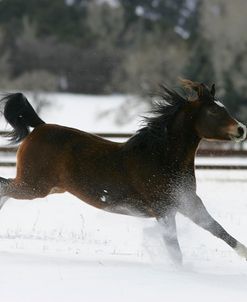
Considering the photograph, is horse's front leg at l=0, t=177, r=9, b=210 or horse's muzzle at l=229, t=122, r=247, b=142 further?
horse's front leg at l=0, t=177, r=9, b=210

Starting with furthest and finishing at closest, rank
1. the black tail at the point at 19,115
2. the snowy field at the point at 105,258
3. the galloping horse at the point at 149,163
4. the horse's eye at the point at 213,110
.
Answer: the black tail at the point at 19,115 < the horse's eye at the point at 213,110 < the galloping horse at the point at 149,163 < the snowy field at the point at 105,258

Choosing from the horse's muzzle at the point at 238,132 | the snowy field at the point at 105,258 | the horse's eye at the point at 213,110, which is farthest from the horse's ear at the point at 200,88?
the snowy field at the point at 105,258

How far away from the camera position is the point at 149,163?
6340mm

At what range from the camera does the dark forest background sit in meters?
44.8

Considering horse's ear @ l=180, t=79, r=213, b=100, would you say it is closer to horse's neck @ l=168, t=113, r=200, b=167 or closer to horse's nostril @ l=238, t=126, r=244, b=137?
horse's neck @ l=168, t=113, r=200, b=167

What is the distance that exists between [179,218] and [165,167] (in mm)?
1680

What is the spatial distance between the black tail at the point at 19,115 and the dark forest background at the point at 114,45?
94.2 ft

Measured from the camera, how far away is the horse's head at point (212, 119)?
6312 mm

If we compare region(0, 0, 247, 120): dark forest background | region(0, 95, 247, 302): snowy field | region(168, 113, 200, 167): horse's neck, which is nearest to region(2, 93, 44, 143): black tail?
region(0, 95, 247, 302): snowy field

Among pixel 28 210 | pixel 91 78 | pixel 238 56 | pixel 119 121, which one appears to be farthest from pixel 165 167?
pixel 91 78

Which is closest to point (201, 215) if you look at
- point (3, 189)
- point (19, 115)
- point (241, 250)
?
point (241, 250)

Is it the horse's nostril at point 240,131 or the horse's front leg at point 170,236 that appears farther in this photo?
the horse's nostril at point 240,131

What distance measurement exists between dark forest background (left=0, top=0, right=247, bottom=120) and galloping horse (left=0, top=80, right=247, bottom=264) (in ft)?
95.6

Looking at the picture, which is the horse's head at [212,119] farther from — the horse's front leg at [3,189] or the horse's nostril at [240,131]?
the horse's front leg at [3,189]
